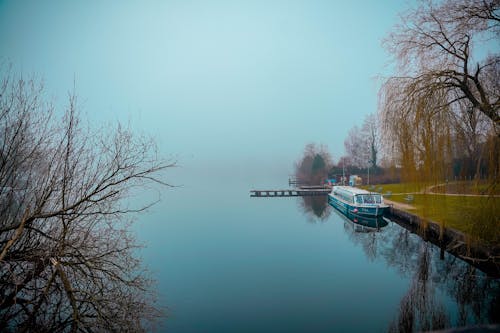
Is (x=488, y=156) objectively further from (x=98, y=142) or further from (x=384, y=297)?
(x=98, y=142)

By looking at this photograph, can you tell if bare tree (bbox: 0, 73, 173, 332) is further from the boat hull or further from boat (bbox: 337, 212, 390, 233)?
the boat hull

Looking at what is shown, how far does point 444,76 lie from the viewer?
6.07 meters

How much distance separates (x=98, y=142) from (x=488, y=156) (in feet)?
23.0

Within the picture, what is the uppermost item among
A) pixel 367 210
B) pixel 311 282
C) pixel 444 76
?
pixel 444 76

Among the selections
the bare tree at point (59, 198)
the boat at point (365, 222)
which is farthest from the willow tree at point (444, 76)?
the boat at point (365, 222)

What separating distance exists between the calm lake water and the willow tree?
3.88 meters

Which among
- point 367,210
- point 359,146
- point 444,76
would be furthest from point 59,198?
point 359,146

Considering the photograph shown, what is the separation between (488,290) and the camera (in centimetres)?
779

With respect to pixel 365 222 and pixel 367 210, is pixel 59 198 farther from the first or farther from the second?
pixel 367 210

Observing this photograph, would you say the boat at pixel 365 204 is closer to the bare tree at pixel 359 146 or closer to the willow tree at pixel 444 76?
the willow tree at pixel 444 76

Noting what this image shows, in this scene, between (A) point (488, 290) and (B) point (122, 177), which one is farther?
(A) point (488, 290)

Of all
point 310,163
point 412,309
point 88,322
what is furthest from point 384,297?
point 310,163

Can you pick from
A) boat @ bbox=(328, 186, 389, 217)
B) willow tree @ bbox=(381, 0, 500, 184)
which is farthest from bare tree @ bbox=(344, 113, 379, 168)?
willow tree @ bbox=(381, 0, 500, 184)

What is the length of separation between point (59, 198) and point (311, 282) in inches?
319
